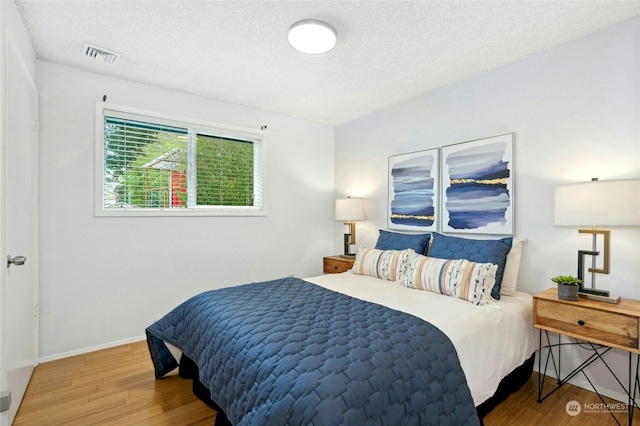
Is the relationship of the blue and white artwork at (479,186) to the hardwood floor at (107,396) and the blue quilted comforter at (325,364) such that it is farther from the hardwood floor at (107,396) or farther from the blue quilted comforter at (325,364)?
the hardwood floor at (107,396)

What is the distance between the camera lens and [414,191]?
3.38 meters

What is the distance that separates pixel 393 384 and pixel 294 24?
214 cm

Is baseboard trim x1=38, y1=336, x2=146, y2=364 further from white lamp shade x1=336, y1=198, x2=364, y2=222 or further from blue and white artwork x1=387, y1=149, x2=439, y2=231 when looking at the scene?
blue and white artwork x1=387, y1=149, x2=439, y2=231

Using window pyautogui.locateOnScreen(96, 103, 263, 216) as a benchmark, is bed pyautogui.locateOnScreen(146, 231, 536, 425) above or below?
below

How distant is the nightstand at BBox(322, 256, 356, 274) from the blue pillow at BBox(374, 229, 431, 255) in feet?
1.68

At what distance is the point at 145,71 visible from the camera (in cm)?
279

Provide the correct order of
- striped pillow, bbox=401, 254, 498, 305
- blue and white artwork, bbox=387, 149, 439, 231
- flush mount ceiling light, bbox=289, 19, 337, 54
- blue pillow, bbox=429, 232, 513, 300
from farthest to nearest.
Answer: blue and white artwork, bbox=387, 149, 439, 231 → blue pillow, bbox=429, 232, 513, 300 → striped pillow, bbox=401, 254, 498, 305 → flush mount ceiling light, bbox=289, 19, 337, 54

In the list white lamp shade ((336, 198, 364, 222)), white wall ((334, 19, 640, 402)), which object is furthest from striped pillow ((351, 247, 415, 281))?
white wall ((334, 19, 640, 402))

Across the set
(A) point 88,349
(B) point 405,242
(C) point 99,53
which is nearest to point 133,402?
(A) point 88,349

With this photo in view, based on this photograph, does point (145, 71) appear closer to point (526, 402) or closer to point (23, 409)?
point (23, 409)

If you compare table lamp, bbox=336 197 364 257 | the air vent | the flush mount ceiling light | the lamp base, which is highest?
the air vent

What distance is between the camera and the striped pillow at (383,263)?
2777mm

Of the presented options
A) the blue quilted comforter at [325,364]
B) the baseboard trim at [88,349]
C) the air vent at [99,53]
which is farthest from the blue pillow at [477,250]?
the air vent at [99,53]

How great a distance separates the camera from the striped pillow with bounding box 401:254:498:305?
2184 mm
